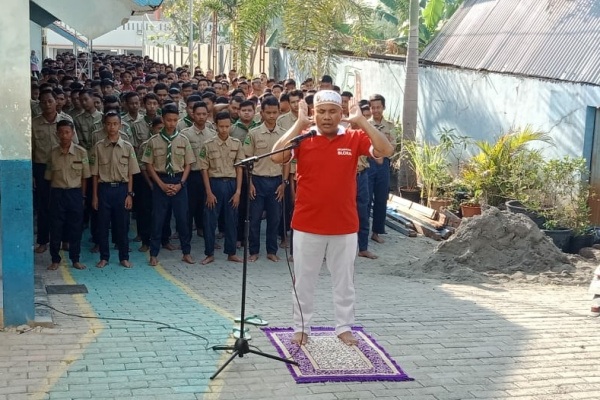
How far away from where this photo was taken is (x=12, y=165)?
20.9ft

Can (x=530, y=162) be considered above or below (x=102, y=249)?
above

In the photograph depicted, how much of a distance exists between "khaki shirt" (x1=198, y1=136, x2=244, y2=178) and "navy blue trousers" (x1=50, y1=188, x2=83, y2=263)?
4.93 ft

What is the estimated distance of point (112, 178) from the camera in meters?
9.43

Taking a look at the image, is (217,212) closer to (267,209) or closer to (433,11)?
(267,209)

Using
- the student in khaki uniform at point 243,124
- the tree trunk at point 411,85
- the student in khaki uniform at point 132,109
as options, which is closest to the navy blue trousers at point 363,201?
the student in khaki uniform at point 243,124

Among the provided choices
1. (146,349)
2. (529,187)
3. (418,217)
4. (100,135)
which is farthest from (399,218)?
(146,349)

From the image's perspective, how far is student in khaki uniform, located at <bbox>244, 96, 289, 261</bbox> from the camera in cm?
998

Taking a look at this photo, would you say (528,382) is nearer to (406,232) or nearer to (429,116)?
(406,232)

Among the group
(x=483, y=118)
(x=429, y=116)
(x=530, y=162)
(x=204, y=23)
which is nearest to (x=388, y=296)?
(x=530, y=162)

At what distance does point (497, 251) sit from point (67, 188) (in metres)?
4.93

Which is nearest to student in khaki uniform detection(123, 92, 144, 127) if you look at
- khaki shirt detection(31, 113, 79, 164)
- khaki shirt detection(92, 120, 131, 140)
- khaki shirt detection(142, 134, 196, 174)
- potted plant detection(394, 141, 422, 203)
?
khaki shirt detection(92, 120, 131, 140)

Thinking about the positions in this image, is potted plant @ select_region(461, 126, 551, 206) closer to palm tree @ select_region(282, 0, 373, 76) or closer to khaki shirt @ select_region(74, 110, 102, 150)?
khaki shirt @ select_region(74, 110, 102, 150)

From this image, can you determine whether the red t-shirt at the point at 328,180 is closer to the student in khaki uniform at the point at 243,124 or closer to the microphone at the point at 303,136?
the microphone at the point at 303,136

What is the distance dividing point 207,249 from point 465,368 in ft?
15.6
